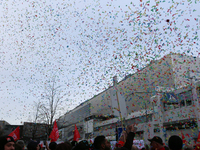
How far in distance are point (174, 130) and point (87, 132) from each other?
90.3ft

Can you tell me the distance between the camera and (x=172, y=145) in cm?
344

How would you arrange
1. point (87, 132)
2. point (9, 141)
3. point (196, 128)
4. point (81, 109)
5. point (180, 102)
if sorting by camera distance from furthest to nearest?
point (81, 109)
point (87, 132)
point (180, 102)
point (196, 128)
point (9, 141)

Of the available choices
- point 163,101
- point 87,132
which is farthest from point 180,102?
point 87,132

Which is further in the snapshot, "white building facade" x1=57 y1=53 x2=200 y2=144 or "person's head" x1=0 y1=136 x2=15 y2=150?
"white building facade" x1=57 y1=53 x2=200 y2=144

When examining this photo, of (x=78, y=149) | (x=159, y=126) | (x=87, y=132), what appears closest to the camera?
(x=78, y=149)

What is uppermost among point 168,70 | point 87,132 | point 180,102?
point 168,70

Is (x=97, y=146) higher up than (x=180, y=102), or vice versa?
(x=180, y=102)

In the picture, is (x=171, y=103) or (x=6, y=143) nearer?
(x=6, y=143)

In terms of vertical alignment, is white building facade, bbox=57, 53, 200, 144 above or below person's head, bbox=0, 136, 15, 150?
above

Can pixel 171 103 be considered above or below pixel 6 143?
above

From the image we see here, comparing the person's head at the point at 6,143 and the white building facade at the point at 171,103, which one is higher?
the white building facade at the point at 171,103

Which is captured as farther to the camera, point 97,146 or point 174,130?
point 174,130

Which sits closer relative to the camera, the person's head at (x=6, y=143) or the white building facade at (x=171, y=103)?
the person's head at (x=6, y=143)

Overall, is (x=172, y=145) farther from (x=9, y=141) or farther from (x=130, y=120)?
(x=130, y=120)
